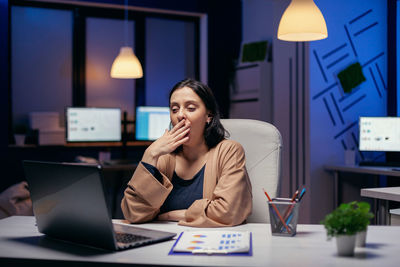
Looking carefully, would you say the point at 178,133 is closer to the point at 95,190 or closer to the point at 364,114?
the point at 95,190

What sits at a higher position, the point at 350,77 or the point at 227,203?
the point at 350,77

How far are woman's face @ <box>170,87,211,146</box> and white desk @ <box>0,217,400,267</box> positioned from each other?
61 centimetres

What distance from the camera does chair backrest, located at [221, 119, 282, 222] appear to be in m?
1.99

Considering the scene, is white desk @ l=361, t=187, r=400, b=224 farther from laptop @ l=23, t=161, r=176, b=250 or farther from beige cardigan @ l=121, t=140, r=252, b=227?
laptop @ l=23, t=161, r=176, b=250

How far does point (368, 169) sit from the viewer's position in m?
3.76

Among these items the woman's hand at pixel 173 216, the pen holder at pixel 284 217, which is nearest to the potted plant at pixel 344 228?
the pen holder at pixel 284 217

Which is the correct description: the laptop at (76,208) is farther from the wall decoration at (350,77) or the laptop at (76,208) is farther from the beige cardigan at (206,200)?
the wall decoration at (350,77)

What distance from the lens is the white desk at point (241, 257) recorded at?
108 cm

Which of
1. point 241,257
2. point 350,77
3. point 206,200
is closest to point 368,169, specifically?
point 350,77

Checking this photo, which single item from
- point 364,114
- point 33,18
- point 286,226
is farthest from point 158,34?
point 286,226

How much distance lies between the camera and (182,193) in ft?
6.05

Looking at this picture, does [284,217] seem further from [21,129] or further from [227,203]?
[21,129]

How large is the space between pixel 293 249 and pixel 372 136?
322cm

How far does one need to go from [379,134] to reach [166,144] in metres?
2.90
